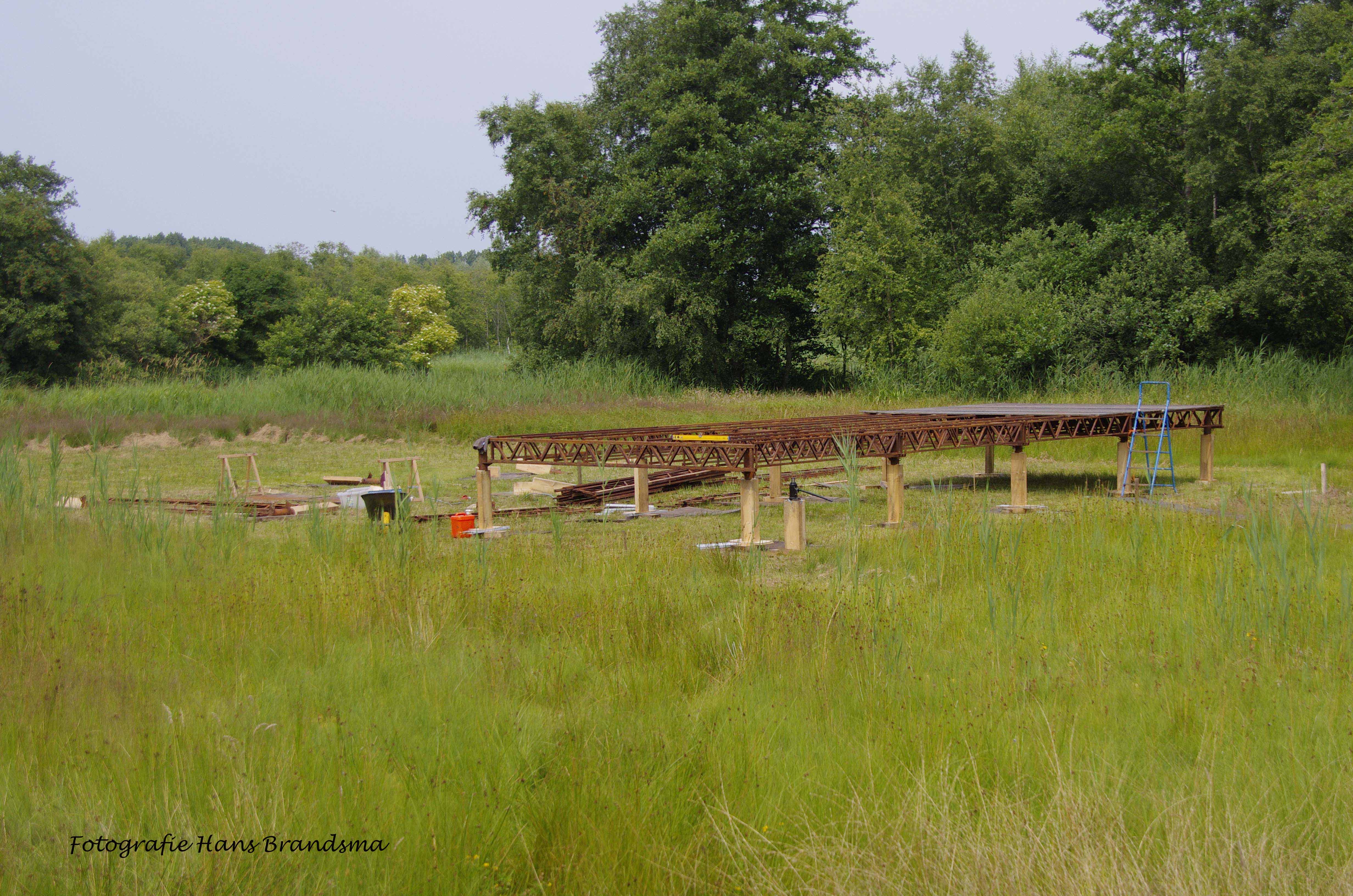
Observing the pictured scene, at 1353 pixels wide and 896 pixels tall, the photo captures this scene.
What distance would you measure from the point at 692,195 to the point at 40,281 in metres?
25.9

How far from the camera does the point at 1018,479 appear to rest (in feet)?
39.1

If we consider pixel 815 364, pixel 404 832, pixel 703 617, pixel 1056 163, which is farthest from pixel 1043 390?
pixel 404 832

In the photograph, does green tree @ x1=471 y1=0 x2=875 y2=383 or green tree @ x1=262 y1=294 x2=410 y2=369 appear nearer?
green tree @ x1=471 y1=0 x2=875 y2=383

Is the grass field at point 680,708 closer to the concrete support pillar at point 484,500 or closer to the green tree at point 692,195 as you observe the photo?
the concrete support pillar at point 484,500

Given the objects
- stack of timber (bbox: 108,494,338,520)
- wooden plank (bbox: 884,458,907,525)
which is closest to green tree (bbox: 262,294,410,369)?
stack of timber (bbox: 108,494,338,520)

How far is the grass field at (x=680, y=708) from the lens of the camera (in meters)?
3.15

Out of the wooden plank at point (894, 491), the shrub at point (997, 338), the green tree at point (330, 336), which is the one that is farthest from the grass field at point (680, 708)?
the green tree at point (330, 336)

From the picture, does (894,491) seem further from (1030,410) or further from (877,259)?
(877,259)

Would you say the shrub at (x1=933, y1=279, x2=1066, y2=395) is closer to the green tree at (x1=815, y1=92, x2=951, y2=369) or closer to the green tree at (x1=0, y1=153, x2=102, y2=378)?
the green tree at (x1=815, y1=92, x2=951, y2=369)

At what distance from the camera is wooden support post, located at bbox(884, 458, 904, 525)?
35.1ft

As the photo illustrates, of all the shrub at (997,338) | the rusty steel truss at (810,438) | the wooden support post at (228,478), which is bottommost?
the wooden support post at (228,478)

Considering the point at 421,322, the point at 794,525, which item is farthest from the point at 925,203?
the point at 421,322

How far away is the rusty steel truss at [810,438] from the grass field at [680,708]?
1.34m

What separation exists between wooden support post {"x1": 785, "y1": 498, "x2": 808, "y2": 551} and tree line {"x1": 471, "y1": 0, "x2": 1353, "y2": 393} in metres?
18.1
